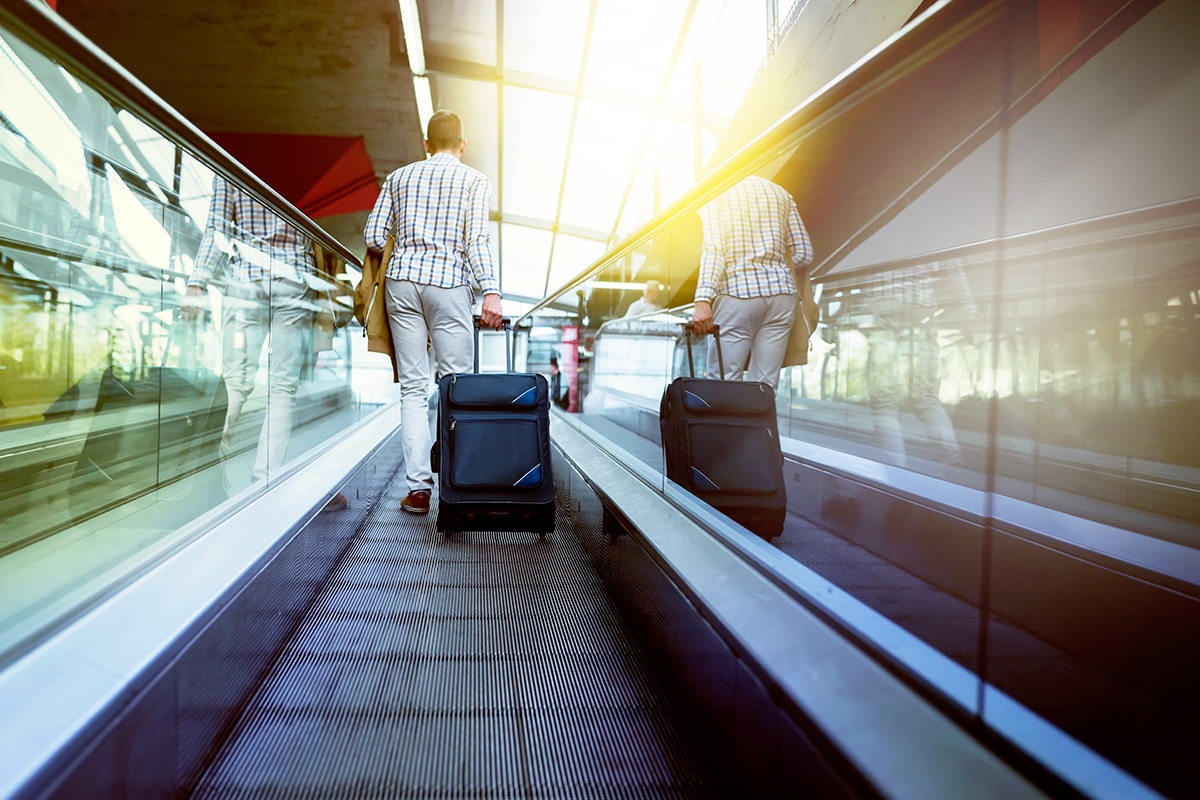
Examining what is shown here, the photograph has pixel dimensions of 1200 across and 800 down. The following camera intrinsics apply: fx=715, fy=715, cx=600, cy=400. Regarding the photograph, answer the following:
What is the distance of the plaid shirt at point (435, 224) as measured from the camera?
138 inches

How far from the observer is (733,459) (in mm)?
3057

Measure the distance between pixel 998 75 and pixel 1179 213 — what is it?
2532mm

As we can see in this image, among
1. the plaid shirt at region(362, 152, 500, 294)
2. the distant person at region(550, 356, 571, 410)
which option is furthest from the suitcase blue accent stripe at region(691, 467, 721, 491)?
the distant person at region(550, 356, 571, 410)

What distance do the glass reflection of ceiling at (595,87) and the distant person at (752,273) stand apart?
856cm

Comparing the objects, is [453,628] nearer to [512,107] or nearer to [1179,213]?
[1179,213]

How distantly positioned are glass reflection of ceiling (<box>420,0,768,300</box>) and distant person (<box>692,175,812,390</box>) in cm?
856

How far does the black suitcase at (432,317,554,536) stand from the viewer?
3211mm

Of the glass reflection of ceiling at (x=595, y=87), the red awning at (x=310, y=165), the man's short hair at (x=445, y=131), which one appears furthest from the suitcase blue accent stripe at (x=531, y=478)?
the red awning at (x=310, y=165)

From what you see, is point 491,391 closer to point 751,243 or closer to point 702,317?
point 702,317

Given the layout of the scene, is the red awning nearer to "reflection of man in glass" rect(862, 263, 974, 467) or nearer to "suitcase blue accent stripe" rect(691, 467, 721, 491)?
"reflection of man in glass" rect(862, 263, 974, 467)

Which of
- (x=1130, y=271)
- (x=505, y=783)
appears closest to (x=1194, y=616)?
(x=505, y=783)

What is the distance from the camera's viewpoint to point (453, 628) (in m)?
2.27

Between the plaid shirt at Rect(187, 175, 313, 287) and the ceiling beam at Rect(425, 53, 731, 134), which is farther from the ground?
the ceiling beam at Rect(425, 53, 731, 134)

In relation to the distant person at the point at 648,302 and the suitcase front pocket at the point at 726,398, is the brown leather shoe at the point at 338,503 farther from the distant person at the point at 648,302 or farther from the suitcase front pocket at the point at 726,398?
the distant person at the point at 648,302
